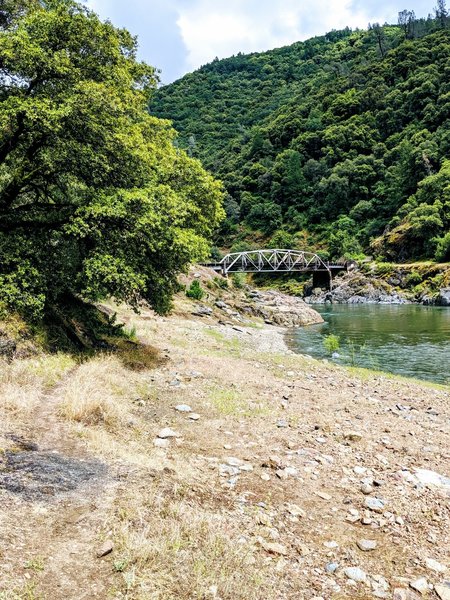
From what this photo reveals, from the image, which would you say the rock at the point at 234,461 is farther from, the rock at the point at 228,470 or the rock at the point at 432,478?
the rock at the point at 432,478

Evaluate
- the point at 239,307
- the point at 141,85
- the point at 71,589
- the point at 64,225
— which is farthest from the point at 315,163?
the point at 71,589

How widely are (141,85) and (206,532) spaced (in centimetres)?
1896

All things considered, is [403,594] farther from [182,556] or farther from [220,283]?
→ [220,283]

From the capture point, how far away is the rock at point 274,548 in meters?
4.68

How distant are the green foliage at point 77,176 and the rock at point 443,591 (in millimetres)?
9993

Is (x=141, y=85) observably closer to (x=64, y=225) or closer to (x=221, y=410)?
(x=64, y=225)

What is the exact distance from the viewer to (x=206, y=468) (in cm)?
677

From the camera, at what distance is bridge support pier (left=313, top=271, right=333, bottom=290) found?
96950mm

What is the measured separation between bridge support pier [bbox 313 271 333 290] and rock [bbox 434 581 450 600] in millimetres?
93102

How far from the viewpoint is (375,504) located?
603 cm

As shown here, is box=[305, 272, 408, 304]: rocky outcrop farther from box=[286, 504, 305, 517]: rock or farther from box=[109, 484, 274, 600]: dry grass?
box=[109, 484, 274, 600]: dry grass

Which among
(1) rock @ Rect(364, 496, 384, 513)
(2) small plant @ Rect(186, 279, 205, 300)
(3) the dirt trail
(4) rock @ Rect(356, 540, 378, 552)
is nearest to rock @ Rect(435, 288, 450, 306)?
(2) small plant @ Rect(186, 279, 205, 300)

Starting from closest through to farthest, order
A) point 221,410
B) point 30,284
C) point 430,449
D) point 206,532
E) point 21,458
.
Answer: point 206,532
point 21,458
point 430,449
point 221,410
point 30,284

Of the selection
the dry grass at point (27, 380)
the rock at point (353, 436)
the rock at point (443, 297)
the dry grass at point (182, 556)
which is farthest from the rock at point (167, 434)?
the rock at point (443, 297)
